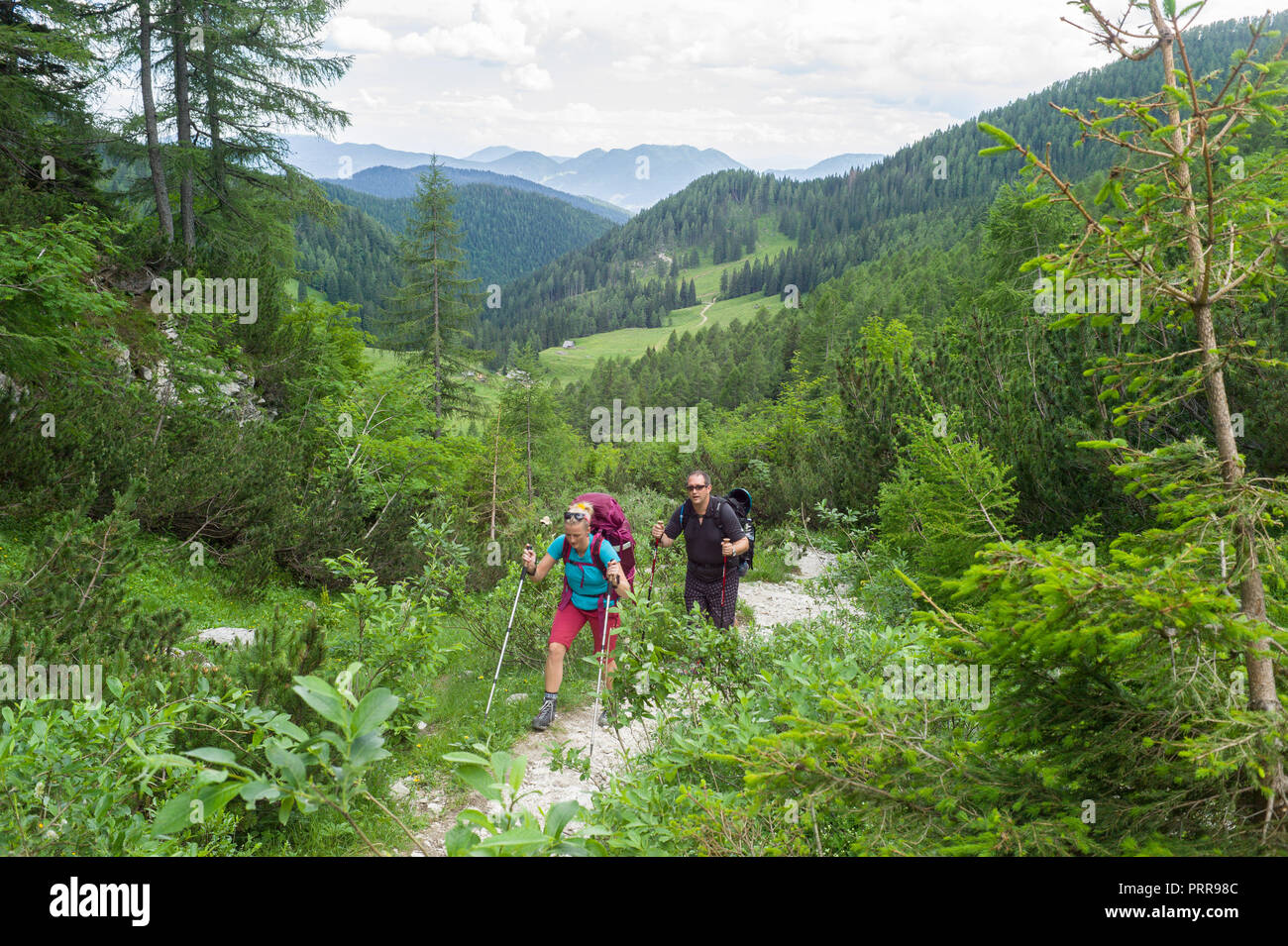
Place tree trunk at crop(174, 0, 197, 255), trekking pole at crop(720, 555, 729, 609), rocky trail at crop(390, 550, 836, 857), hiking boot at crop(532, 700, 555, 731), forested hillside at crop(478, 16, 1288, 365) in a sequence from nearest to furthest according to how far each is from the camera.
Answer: rocky trail at crop(390, 550, 836, 857) → hiking boot at crop(532, 700, 555, 731) → trekking pole at crop(720, 555, 729, 609) → tree trunk at crop(174, 0, 197, 255) → forested hillside at crop(478, 16, 1288, 365)

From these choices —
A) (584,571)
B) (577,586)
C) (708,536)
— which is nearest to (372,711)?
(584,571)

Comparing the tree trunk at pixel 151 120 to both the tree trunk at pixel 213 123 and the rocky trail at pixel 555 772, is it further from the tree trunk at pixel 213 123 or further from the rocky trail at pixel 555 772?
the rocky trail at pixel 555 772

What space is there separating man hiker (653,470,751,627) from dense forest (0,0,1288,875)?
0.45 meters

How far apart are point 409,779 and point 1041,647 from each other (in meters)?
5.20

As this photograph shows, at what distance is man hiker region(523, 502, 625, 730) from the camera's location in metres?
6.29

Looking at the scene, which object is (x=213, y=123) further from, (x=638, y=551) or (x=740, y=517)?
(x=740, y=517)

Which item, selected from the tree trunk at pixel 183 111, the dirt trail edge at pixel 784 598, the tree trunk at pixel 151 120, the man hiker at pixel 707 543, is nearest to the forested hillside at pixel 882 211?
the tree trunk at pixel 183 111

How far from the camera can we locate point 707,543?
23.2ft

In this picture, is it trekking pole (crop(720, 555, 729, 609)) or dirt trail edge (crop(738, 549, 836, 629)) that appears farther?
dirt trail edge (crop(738, 549, 836, 629))

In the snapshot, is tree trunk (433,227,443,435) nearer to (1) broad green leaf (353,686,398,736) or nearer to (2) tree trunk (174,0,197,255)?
(2) tree trunk (174,0,197,255)

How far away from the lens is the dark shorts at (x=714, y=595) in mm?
7180

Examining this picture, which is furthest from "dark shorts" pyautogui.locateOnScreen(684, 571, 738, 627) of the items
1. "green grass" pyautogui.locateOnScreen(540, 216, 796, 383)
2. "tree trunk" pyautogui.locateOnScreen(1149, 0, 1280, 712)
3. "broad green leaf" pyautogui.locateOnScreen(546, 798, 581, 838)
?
"green grass" pyautogui.locateOnScreen(540, 216, 796, 383)
